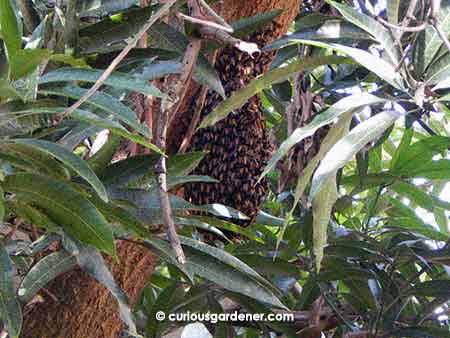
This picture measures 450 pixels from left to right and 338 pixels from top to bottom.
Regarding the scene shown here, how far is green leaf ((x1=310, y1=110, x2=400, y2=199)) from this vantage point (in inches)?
33.5

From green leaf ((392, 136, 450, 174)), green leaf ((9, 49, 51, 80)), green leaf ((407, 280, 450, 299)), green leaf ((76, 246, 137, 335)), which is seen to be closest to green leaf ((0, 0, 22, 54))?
green leaf ((9, 49, 51, 80))

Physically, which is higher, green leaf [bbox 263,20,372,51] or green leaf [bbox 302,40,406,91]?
green leaf [bbox 302,40,406,91]

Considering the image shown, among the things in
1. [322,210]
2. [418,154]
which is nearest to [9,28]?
[322,210]

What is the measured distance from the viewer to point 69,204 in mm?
936

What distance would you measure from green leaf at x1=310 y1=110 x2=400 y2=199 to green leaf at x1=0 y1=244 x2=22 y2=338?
36 centimetres

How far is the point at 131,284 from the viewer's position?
1.32 metres

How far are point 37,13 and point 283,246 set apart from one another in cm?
71

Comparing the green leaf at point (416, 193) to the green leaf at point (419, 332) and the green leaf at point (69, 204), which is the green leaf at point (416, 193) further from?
A: the green leaf at point (69, 204)

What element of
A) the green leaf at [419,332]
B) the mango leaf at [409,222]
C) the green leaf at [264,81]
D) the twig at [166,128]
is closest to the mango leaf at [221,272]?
the twig at [166,128]

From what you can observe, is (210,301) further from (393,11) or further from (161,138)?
(393,11)

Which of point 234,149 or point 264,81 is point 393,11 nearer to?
point 264,81

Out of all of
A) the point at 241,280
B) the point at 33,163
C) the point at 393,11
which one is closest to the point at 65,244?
the point at 33,163

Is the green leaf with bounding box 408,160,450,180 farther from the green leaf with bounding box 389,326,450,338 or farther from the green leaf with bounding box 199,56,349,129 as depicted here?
the green leaf with bounding box 199,56,349,129

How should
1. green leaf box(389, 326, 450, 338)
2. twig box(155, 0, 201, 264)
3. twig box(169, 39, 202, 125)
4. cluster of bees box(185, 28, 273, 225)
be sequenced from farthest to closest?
green leaf box(389, 326, 450, 338)
cluster of bees box(185, 28, 273, 225)
twig box(169, 39, 202, 125)
twig box(155, 0, 201, 264)
